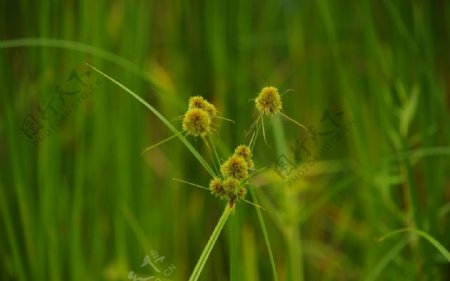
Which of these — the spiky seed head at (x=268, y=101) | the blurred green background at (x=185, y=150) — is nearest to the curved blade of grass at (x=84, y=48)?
the blurred green background at (x=185, y=150)

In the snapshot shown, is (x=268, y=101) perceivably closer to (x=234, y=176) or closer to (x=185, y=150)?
(x=234, y=176)

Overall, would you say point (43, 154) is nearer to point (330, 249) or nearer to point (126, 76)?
point (126, 76)

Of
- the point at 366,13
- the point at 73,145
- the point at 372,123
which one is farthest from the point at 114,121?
the point at 372,123

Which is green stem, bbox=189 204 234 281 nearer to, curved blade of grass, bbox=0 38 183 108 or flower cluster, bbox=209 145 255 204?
flower cluster, bbox=209 145 255 204

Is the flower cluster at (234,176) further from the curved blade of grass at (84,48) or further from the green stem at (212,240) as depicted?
the curved blade of grass at (84,48)

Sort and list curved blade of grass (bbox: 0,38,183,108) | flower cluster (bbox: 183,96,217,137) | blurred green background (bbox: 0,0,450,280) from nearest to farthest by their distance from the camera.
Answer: flower cluster (bbox: 183,96,217,137)
curved blade of grass (bbox: 0,38,183,108)
blurred green background (bbox: 0,0,450,280)

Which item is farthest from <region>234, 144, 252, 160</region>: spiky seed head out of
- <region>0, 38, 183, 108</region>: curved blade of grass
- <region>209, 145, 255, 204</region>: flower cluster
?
<region>0, 38, 183, 108</region>: curved blade of grass

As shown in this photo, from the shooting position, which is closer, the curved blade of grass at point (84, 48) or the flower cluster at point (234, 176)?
the flower cluster at point (234, 176)
